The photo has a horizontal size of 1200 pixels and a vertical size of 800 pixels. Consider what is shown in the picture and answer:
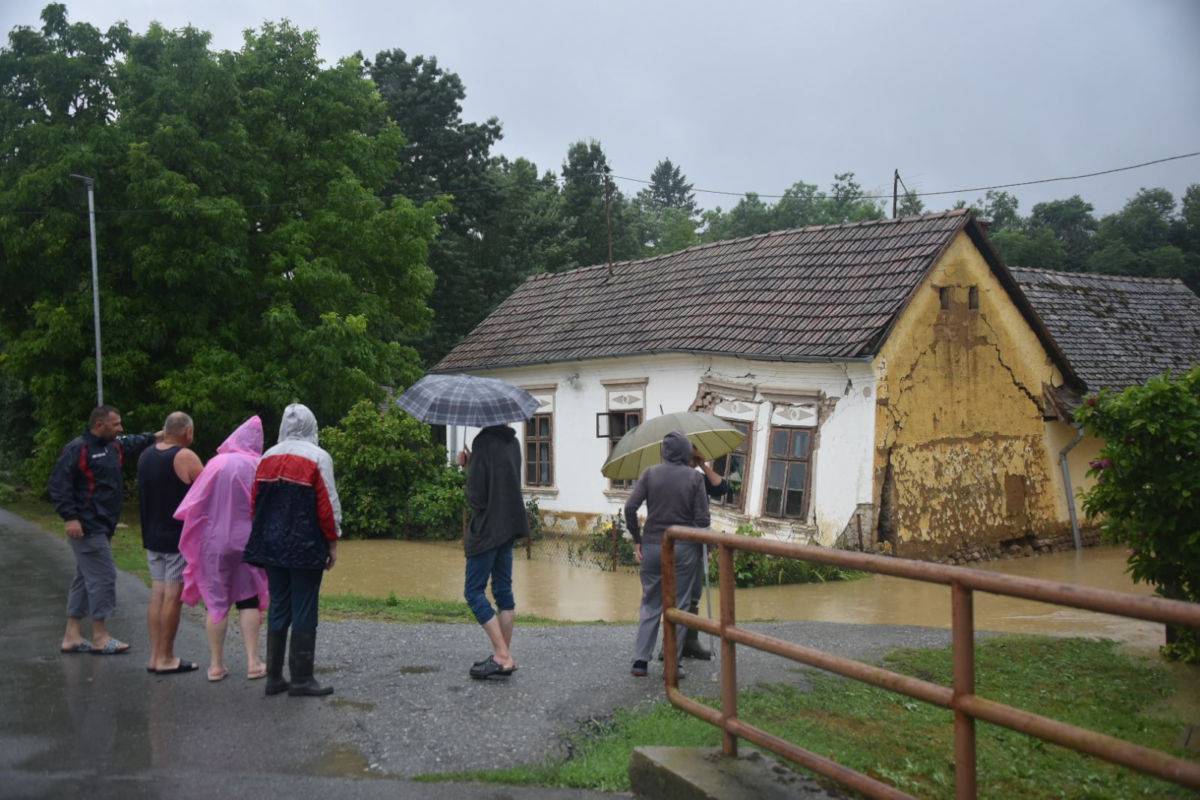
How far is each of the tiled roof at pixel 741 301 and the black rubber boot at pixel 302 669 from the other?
10777mm

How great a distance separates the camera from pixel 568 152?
4350cm

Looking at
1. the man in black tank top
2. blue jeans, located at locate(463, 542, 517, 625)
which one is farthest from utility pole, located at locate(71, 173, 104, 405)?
blue jeans, located at locate(463, 542, 517, 625)

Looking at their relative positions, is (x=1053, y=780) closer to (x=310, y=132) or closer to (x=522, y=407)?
(x=522, y=407)

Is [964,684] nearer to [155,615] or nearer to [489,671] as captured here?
[489,671]

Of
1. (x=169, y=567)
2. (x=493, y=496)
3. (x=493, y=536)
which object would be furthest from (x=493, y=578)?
(x=169, y=567)

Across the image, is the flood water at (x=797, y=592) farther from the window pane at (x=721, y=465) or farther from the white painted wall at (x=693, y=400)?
the window pane at (x=721, y=465)

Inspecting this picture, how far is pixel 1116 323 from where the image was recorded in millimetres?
23047

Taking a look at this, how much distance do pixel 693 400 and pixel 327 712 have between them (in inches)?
527

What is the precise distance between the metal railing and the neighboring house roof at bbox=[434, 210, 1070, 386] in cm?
1165

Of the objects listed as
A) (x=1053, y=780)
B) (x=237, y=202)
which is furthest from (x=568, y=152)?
(x=1053, y=780)

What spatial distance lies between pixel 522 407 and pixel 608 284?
17237 mm

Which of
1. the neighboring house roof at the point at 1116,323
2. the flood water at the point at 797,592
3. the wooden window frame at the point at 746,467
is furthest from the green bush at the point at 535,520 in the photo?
the neighboring house roof at the point at 1116,323

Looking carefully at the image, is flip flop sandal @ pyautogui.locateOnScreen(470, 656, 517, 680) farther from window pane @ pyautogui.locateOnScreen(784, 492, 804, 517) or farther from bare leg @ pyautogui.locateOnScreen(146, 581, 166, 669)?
window pane @ pyautogui.locateOnScreen(784, 492, 804, 517)

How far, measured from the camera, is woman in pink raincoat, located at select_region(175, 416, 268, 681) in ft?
24.2
